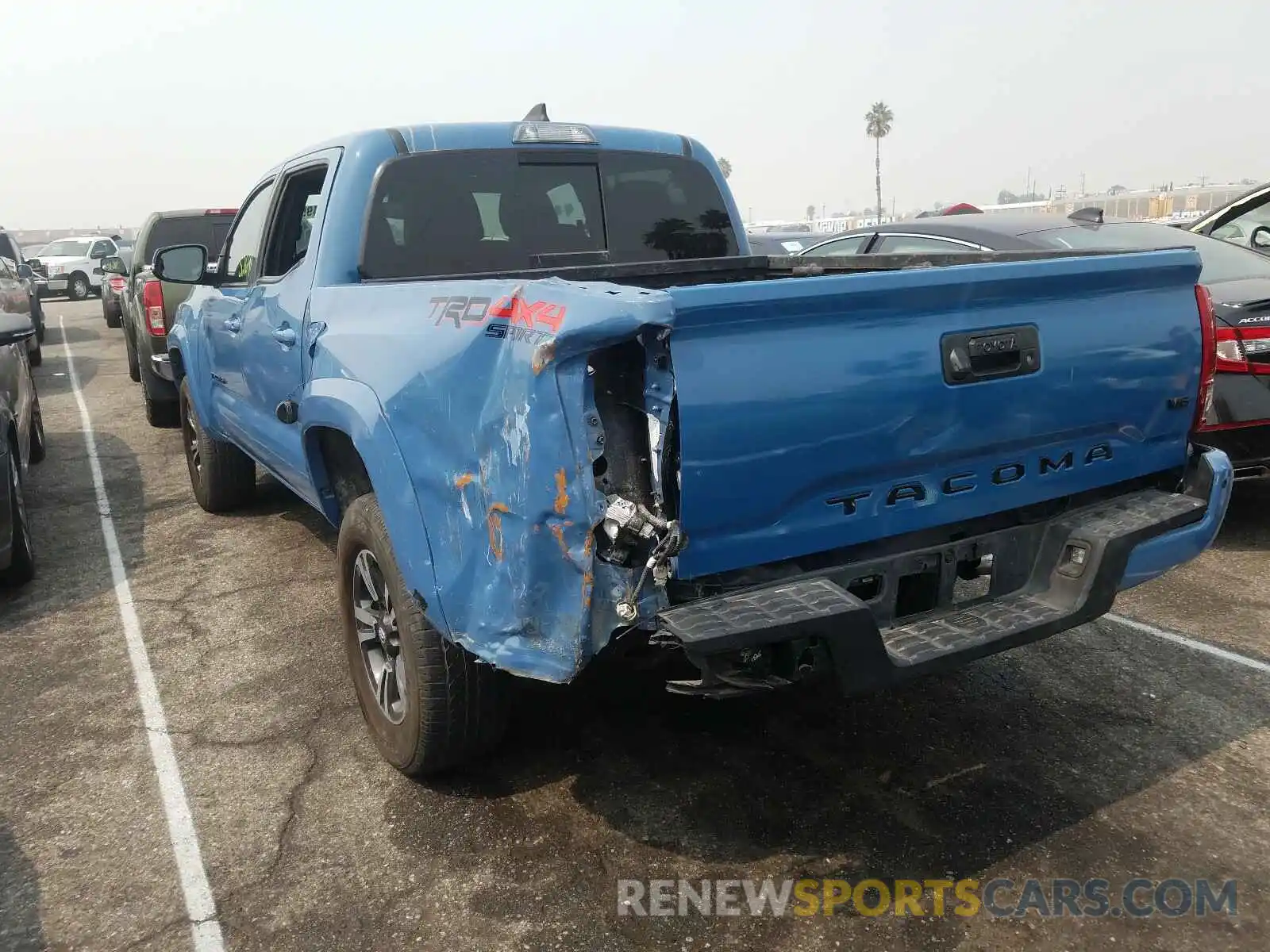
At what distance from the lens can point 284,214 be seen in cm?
434

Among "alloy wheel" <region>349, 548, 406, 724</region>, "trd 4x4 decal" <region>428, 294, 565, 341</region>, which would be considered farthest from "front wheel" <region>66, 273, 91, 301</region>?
"trd 4x4 decal" <region>428, 294, 565, 341</region>

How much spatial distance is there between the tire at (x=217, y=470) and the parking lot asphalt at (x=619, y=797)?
5.38 feet

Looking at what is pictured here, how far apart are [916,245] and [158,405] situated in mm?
6769

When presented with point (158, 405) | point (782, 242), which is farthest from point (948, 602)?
point (782, 242)

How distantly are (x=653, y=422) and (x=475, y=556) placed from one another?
59 cm

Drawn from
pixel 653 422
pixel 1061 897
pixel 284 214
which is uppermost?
pixel 284 214

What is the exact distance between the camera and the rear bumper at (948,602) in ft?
7.13

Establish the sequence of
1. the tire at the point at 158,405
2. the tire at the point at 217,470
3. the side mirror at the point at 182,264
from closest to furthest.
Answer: the side mirror at the point at 182,264 < the tire at the point at 217,470 < the tire at the point at 158,405

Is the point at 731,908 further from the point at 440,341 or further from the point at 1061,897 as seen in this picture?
the point at 440,341

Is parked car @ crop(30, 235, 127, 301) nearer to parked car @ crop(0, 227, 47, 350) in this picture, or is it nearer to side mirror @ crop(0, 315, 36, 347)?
parked car @ crop(0, 227, 47, 350)

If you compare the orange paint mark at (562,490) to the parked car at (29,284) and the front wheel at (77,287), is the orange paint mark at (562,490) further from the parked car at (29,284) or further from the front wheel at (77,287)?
the front wheel at (77,287)

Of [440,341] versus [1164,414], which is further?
[1164,414]

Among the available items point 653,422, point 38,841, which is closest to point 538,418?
point 653,422

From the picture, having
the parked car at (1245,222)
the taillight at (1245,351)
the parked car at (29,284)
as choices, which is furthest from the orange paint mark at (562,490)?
the parked car at (29,284)
